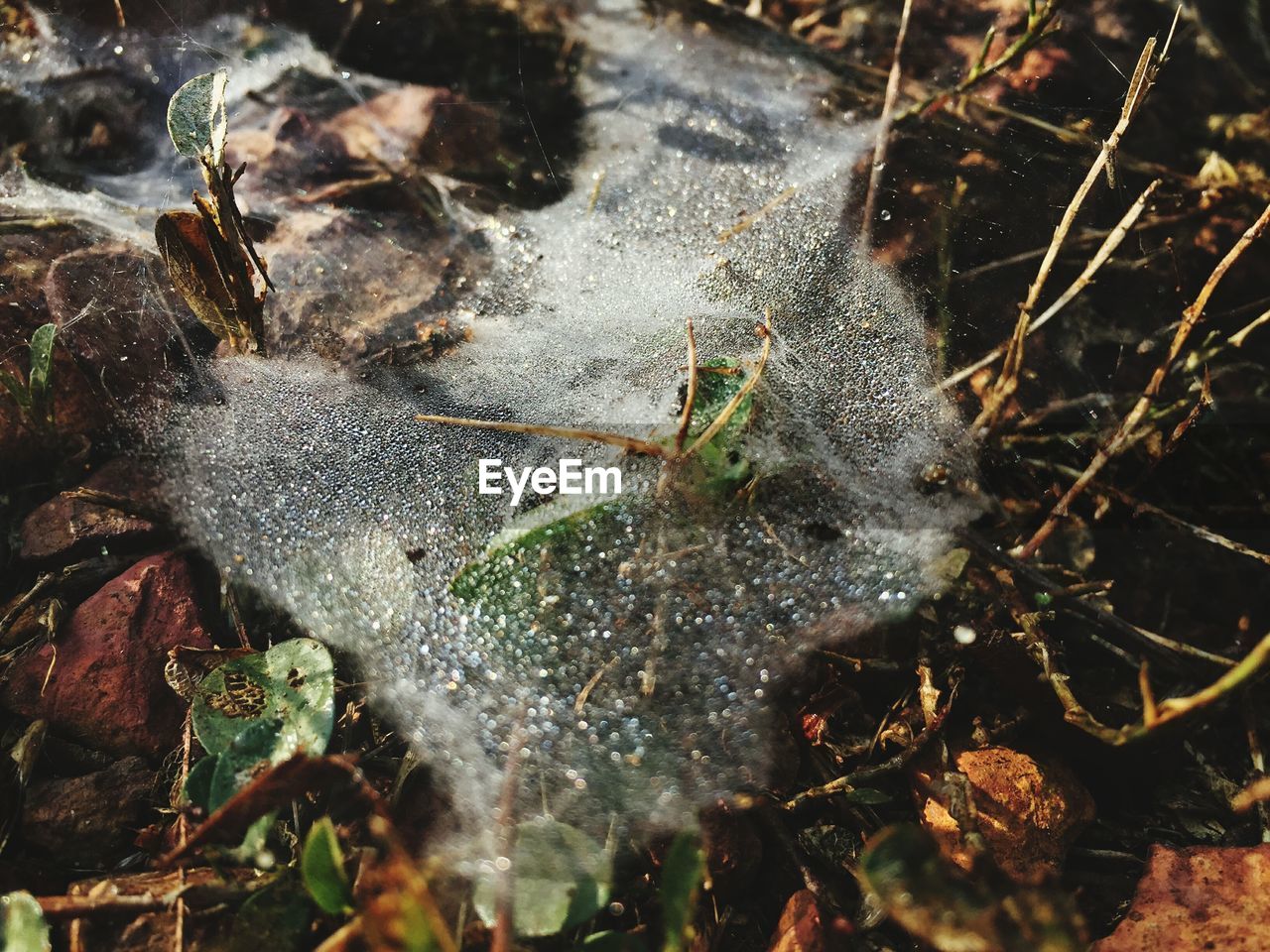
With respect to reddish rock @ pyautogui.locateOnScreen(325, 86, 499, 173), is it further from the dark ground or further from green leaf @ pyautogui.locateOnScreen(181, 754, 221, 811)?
green leaf @ pyautogui.locateOnScreen(181, 754, 221, 811)

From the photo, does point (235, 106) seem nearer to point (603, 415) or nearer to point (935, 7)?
point (603, 415)

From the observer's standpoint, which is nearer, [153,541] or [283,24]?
[153,541]

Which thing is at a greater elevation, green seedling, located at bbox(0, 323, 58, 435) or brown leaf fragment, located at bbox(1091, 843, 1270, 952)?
green seedling, located at bbox(0, 323, 58, 435)

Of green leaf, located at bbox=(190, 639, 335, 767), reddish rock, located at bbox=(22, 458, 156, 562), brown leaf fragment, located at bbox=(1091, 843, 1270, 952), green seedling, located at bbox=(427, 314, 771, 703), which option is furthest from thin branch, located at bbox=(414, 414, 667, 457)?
brown leaf fragment, located at bbox=(1091, 843, 1270, 952)

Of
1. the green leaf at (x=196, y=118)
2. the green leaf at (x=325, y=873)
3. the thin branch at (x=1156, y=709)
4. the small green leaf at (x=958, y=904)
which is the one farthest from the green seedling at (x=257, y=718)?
the thin branch at (x=1156, y=709)

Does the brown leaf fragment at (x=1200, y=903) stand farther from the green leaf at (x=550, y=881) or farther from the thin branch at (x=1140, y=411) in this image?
the green leaf at (x=550, y=881)

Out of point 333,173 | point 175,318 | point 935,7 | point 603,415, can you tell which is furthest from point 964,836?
point 935,7
